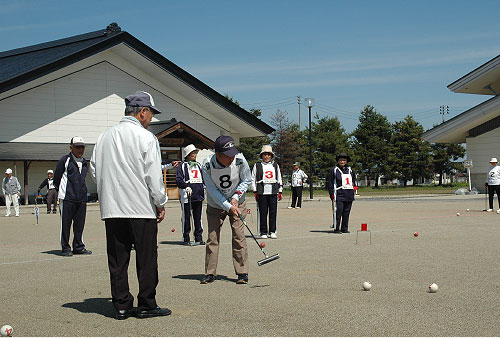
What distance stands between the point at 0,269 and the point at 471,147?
38.4m

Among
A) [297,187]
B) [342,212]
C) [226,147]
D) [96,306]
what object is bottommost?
[96,306]

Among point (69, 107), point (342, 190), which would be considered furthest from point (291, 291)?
point (69, 107)

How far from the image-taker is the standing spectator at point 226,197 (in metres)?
8.09

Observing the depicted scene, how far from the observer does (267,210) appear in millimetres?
14781

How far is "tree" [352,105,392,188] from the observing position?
69875mm

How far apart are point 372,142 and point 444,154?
9.06 metres

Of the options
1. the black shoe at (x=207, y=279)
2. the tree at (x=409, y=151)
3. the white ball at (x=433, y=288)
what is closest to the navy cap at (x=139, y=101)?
the black shoe at (x=207, y=279)

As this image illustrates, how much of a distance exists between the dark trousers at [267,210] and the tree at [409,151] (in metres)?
56.5

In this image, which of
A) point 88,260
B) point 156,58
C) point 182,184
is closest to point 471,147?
point 156,58

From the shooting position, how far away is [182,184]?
43.0ft

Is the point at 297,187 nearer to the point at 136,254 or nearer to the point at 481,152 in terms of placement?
the point at 136,254

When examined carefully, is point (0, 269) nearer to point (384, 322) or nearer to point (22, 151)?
point (384, 322)

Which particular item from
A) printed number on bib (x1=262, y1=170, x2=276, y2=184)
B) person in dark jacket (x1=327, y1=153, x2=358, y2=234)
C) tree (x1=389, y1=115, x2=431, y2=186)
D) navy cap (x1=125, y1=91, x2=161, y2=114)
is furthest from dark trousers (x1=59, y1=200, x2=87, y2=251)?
tree (x1=389, y1=115, x2=431, y2=186)

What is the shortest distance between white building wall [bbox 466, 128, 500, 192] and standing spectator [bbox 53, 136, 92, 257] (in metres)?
35.0
